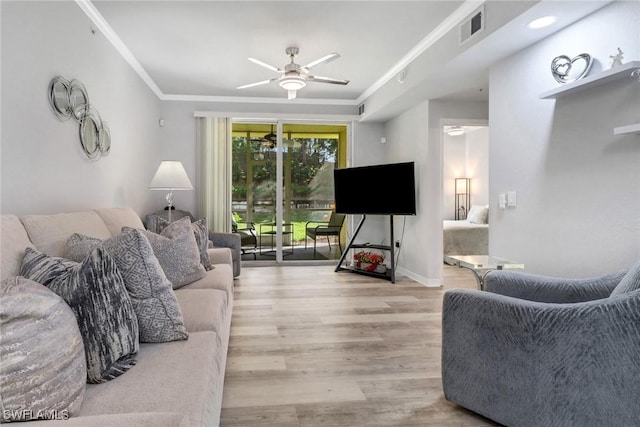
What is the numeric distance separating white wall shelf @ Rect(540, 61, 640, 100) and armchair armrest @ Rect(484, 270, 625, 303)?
1.05m

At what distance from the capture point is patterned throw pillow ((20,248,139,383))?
1.20 meters

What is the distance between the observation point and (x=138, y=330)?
1488mm

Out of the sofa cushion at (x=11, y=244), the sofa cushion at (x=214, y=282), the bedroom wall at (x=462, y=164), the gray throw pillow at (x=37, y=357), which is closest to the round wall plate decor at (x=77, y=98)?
the sofa cushion at (x=11, y=244)

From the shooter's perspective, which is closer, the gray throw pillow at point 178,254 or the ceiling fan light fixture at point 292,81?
the gray throw pillow at point 178,254

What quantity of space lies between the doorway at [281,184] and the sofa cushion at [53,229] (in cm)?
404

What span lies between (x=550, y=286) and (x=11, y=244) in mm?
2575

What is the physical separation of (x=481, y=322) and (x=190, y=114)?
210 inches

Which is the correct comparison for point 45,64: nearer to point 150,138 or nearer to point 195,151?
point 150,138

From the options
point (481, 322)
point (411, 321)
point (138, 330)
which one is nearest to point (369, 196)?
point (411, 321)

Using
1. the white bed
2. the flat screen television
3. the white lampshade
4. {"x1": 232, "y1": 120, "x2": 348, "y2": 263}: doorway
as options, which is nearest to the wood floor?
the flat screen television

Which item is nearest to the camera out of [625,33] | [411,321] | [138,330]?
[138,330]

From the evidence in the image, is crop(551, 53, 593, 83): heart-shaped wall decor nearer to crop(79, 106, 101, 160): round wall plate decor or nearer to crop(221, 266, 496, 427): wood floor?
crop(221, 266, 496, 427): wood floor

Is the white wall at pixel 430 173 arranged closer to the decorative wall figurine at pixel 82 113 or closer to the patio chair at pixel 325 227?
the patio chair at pixel 325 227

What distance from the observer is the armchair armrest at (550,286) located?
1.89 meters
